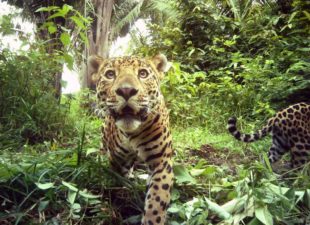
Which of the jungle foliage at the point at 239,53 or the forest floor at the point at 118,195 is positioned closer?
the forest floor at the point at 118,195

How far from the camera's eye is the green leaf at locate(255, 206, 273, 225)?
2.93m

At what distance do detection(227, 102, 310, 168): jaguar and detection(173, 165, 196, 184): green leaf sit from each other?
6.43 feet

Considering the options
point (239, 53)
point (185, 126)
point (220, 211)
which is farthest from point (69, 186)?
point (239, 53)

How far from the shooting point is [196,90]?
9.88 m

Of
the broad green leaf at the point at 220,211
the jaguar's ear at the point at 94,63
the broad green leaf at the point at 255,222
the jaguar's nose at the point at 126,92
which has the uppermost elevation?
the jaguar's ear at the point at 94,63

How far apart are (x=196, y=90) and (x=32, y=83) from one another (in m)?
4.53

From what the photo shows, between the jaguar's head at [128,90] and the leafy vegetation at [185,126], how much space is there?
59 centimetres

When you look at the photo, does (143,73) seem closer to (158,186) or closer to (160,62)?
(160,62)

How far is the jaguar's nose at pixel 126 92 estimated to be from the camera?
298 centimetres

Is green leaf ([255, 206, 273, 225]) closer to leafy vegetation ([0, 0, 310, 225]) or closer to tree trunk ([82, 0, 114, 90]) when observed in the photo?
leafy vegetation ([0, 0, 310, 225])

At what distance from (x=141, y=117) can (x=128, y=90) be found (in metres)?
0.27

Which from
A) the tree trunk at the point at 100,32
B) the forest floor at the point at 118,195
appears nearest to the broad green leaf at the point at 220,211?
the forest floor at the point at 118,195

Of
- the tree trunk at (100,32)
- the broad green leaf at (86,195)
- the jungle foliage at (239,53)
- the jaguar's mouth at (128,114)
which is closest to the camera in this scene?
the jaguar's mouth at (128,114)

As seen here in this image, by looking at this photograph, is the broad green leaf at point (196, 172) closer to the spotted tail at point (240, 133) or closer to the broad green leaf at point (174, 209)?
the broad green leaf at point (174, 209)
